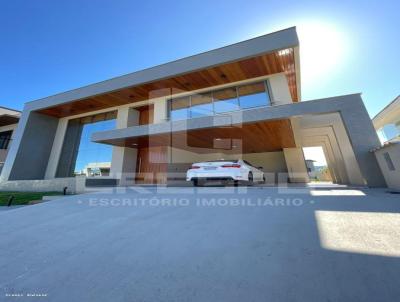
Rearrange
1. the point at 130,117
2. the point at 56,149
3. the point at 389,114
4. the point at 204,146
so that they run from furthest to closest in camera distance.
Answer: the point at 56,149 → the point at 130,117 → the point at 389,114 → the point at 204,146

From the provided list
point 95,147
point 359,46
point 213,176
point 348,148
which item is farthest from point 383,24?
point 95,147

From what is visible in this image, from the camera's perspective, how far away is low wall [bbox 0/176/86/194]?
651 centimetres

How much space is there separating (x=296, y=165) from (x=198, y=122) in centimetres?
664

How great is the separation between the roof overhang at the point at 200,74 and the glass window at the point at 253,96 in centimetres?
47

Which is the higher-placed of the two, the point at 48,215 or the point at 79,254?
the point at 48,215

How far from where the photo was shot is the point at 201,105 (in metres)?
8.95

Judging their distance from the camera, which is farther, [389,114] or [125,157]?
[389,114]

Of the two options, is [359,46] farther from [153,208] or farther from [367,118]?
[153,208]

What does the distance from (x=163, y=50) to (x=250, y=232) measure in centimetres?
945

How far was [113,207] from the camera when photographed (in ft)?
11.2

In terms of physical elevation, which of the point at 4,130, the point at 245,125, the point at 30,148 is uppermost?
the point at 4,130

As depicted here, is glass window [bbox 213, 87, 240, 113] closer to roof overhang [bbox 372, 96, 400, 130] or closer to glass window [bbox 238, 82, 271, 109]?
Result: glass window [bbox 238, 82, 271, 109]

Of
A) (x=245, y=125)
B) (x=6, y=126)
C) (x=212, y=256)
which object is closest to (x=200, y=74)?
(x=245, y=125)

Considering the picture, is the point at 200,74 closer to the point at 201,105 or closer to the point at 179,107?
the point at 201,105
